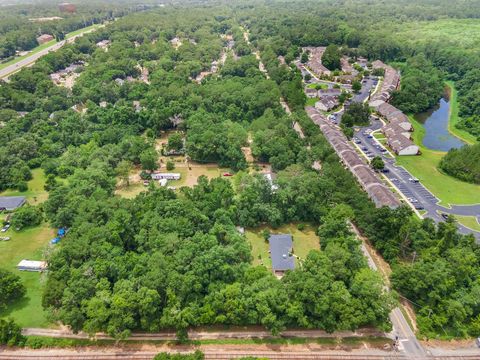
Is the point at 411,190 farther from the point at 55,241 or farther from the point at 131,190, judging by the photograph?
the point at 55,241

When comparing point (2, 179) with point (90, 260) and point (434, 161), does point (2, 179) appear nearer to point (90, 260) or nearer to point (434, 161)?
point (90, 260)

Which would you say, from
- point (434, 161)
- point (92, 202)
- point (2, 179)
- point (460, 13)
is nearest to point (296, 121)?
point (434, 161)

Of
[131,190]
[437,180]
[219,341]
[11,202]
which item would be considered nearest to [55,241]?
[11,202]

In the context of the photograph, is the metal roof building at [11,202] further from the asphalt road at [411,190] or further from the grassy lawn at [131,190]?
the asphalt road at [411,190]

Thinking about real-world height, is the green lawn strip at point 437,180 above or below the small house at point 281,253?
below

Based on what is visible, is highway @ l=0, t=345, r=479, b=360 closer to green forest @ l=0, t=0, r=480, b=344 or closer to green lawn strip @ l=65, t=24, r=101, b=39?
green forest @ l=0, t=0, r=480, b=344

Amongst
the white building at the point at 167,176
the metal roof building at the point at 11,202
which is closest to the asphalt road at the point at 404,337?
the white building at the point at 167,176

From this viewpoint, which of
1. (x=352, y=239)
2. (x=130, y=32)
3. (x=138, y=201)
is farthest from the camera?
(x=130, y=32)
